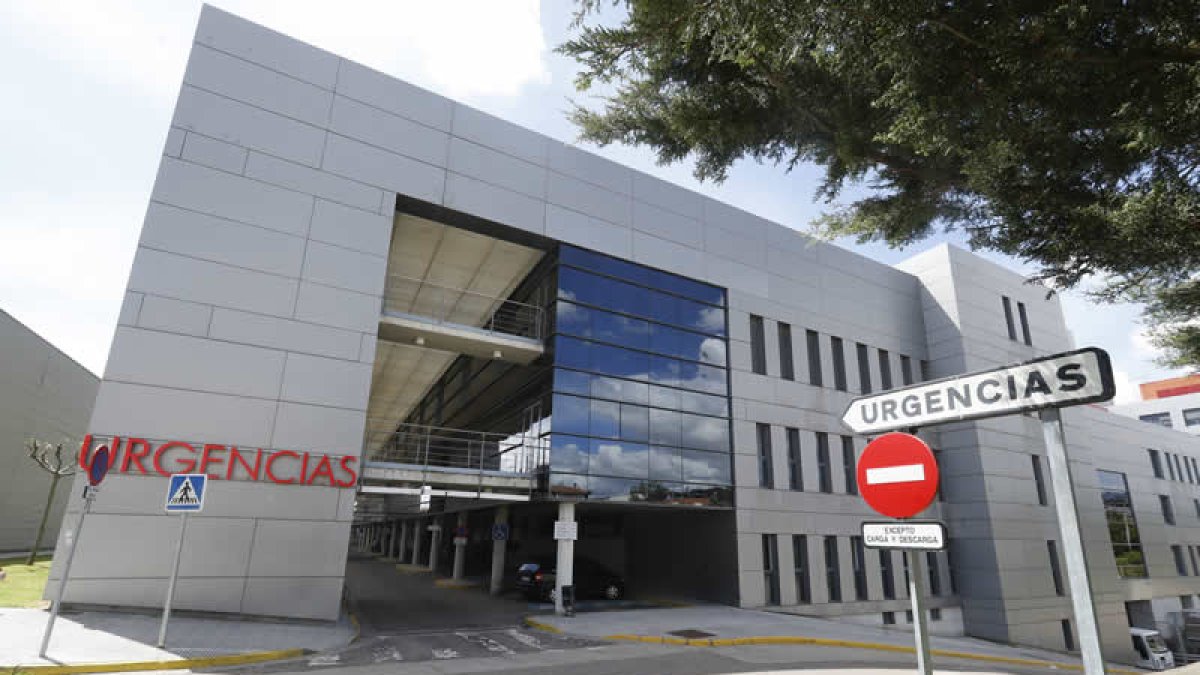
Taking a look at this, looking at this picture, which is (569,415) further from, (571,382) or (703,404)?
(703,404)

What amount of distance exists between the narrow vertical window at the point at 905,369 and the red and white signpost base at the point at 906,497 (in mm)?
23649

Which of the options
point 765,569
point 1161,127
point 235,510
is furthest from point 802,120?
point 765,569

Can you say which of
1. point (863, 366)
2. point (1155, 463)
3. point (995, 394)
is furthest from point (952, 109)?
point (1155, 463)

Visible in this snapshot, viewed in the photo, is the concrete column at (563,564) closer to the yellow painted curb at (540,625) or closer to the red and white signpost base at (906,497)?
the yellow painted curb at (540,625)

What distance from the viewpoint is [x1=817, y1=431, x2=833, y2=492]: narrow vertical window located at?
2106 cm

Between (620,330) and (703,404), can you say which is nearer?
(620,330)

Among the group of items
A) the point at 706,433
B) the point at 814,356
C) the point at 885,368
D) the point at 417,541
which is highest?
the point at 885,368

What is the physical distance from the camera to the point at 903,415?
3.79 meters

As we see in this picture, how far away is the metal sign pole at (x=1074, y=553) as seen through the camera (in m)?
2.76

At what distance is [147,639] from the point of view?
30.4ft

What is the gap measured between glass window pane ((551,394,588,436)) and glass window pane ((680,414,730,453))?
3.67 meters

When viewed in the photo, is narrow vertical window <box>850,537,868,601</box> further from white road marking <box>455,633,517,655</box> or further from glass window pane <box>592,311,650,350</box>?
white road marking <box>455,633,517,655</box>

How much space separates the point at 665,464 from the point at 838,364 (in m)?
9.49

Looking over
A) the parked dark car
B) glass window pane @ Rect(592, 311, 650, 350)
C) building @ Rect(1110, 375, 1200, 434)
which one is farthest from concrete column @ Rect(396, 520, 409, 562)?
building @ Rect(1110, 375, 1200, 434)
